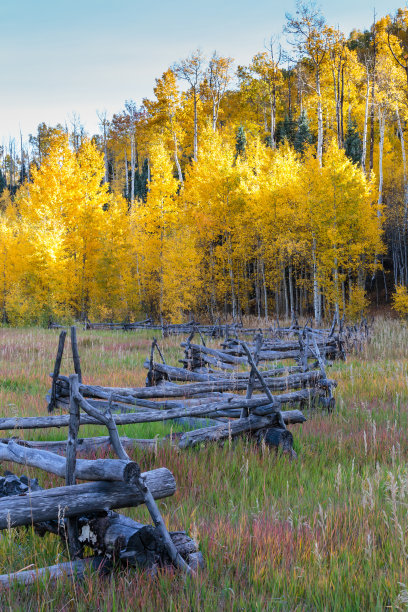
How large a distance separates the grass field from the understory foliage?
2069 cm

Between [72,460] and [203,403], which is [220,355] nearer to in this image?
[203,403]

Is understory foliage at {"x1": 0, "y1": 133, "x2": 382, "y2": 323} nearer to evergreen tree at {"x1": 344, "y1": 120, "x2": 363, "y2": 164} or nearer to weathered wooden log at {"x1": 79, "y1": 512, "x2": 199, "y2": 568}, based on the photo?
evergreen tree at {"x1": 344, "y1": 120, "x2": 363, "y2": 164}

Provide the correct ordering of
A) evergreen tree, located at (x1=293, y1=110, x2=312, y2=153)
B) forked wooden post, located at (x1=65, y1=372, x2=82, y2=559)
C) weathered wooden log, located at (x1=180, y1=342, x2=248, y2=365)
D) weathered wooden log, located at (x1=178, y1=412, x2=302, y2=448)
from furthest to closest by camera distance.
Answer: evergreen tree, located at (x1=293, y1=110, x2=312, y2=153)
weathered wooden log, located at (x1=180, y1=342, x2=248, y2=365)
weathered wooden log, located at (x1=178, y1=412, x2=302, y2=448)
forked wooden post, located at (x1=65, y1=372, x2=82, y2=559)

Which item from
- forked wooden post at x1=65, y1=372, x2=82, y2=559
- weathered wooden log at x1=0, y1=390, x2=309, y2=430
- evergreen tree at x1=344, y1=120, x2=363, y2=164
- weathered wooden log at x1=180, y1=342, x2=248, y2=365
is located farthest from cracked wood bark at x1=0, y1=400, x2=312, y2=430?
evergreen tree at x1=344, y1=120, x2=363, y2=164

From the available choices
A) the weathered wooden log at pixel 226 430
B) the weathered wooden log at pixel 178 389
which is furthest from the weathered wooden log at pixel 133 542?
the weathered wooden log at pixel 178 389

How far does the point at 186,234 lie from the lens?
2597cm

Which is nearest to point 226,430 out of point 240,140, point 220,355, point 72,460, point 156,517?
point 72,460

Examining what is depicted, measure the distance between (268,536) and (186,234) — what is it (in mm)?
23936

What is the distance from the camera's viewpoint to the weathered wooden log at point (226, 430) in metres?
4.66

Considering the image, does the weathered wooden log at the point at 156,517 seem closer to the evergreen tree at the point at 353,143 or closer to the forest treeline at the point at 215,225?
the forest treeline at the point at 215,225

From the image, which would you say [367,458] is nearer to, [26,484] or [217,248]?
[26,484]

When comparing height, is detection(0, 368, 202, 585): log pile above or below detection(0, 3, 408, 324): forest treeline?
below

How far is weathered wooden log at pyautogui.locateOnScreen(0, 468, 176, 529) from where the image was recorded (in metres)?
2.37

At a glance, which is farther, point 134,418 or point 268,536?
point 134,418
